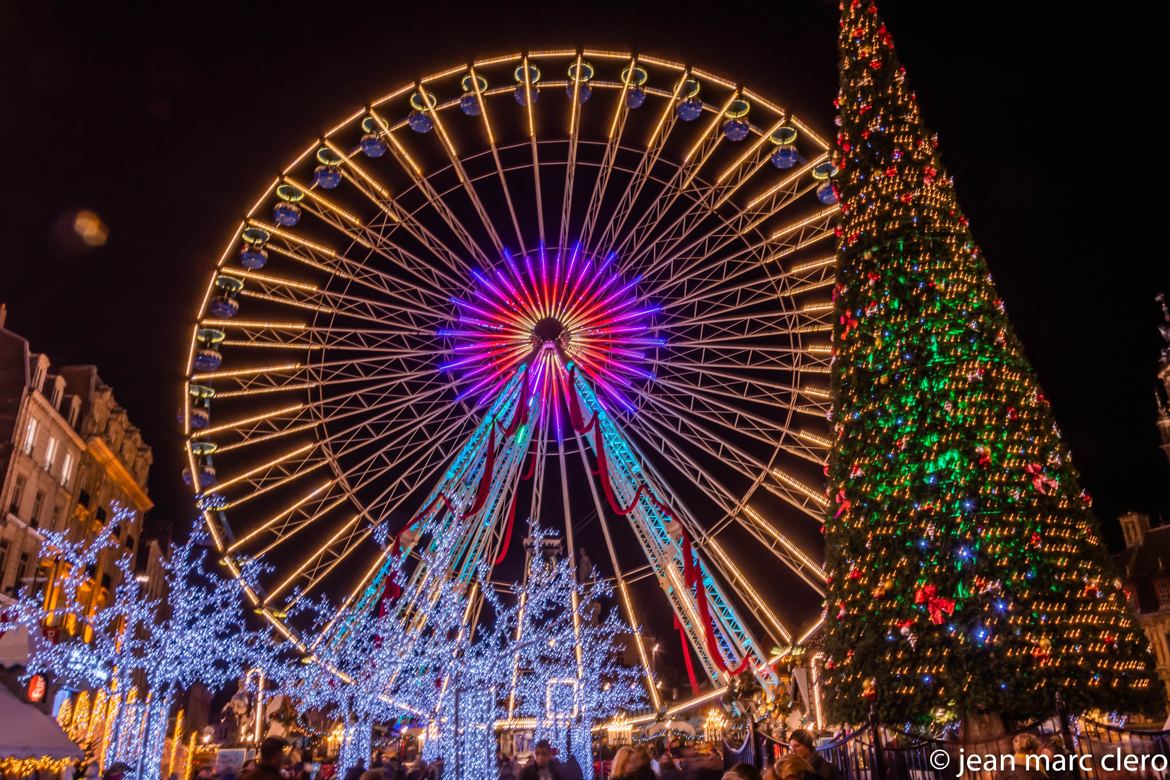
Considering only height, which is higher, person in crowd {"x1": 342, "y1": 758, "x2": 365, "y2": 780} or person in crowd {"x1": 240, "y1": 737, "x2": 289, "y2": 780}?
person in crowd {"x1": 240, "y1": 737, "x2": 289, "y2": 780}

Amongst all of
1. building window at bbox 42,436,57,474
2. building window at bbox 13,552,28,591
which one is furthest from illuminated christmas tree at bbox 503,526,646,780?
building window at bbox 42,436,57,474

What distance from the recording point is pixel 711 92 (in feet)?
70.5

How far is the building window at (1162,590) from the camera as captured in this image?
4759 centimetres

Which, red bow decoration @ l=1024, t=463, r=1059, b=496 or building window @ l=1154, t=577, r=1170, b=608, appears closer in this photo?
red bow decoration @ l=1024, t=463, r=1059, b=496

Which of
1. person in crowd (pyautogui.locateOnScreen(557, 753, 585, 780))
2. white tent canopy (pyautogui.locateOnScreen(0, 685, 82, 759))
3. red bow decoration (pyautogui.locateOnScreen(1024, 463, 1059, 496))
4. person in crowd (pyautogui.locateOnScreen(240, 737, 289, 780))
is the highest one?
red bow decoration (pyautogui.locateOnScreen(1024, 463, 1059, 496))

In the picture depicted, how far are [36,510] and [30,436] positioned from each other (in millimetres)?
2447

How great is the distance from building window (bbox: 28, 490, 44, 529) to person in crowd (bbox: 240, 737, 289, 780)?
26.3m

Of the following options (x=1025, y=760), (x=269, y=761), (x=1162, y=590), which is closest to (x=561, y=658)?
(x=1025, y=760)

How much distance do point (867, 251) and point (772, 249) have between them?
32.3 feet

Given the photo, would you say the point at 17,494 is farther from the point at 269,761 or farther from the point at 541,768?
the point at 269,761

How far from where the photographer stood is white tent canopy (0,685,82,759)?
479 inches

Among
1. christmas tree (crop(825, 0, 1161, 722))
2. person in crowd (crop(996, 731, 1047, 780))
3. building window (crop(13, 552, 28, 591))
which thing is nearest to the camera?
person in crowd (crop(996, 731, 1047, 780))

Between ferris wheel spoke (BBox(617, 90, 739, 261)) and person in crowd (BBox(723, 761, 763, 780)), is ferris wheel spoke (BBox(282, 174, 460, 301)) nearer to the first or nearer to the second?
ferris wheel spoke (BBox(617, 90, 739, 261))

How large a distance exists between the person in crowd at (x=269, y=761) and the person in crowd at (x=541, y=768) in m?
3.46
